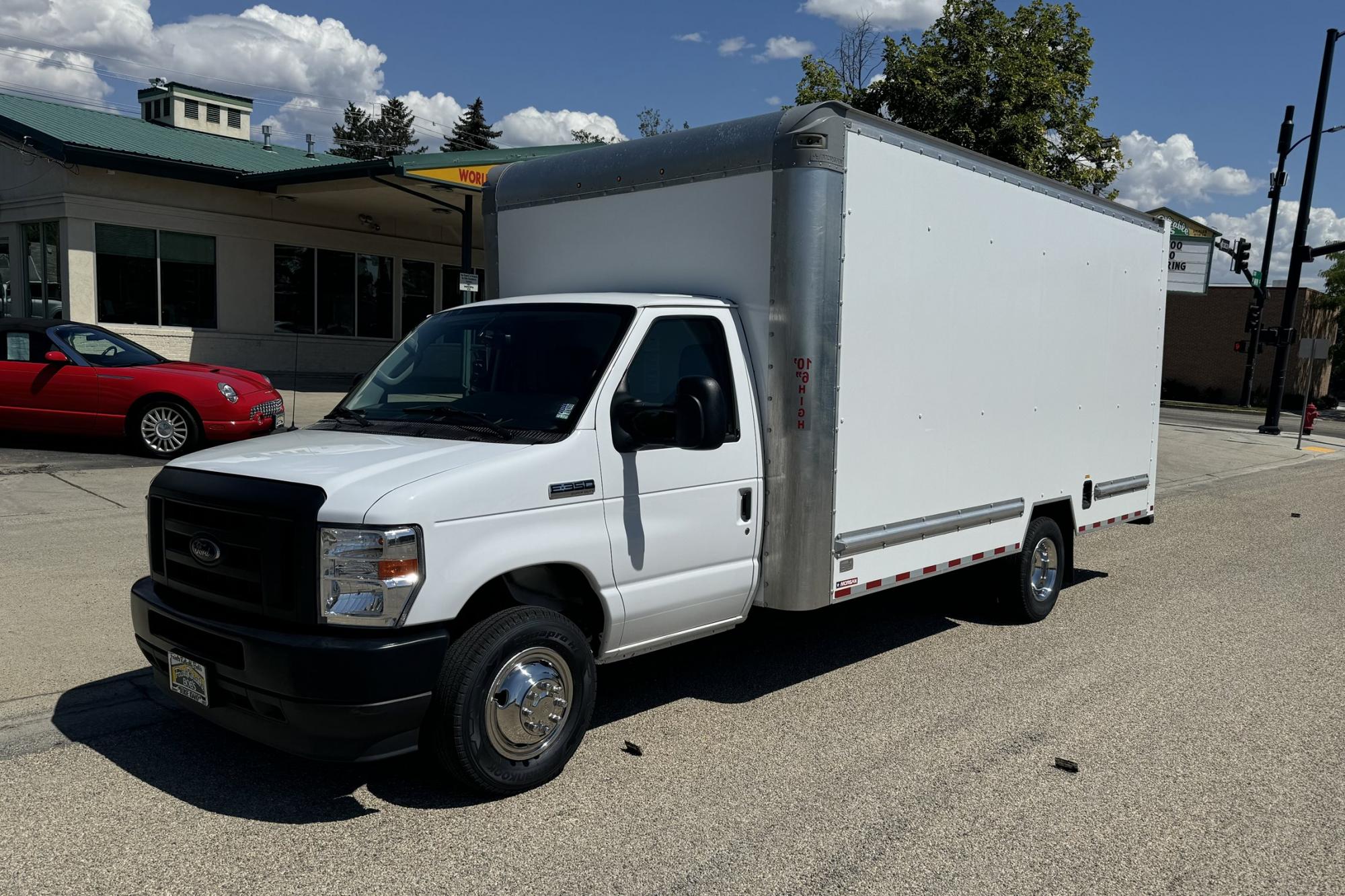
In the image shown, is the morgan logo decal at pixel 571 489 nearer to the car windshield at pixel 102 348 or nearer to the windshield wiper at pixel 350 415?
the windshield wiper at pixel 350 415

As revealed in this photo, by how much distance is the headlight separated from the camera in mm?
3852

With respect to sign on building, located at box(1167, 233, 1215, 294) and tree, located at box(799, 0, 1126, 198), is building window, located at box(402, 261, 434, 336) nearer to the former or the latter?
tree, located at box(799, 0, 1126, 198)

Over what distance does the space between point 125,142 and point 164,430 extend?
12.8 m

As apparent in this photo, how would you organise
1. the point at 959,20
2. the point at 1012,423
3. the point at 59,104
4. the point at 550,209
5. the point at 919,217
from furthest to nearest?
the point at 59,104, the point at 959,20, the point at 1012,423, the point at 550,209, the point at 919,217

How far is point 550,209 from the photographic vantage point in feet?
20.5

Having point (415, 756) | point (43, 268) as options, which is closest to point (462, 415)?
point (415, 756)

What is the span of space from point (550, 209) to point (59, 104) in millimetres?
24460

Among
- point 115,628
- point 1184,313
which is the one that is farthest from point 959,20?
point 1184,313

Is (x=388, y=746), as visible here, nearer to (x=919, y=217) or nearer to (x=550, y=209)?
(x=550, y=209)

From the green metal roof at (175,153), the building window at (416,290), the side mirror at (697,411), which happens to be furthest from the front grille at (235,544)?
the building window at (416,290)

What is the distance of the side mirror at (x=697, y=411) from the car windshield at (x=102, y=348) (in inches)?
410

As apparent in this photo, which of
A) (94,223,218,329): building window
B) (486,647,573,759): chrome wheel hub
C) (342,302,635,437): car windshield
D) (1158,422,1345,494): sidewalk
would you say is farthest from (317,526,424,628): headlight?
(94,223,218,329): building window

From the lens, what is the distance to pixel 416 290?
27422mm

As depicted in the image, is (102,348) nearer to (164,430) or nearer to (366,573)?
(164,430)
